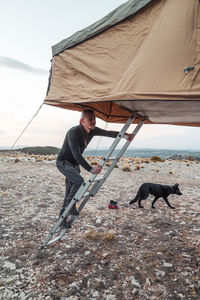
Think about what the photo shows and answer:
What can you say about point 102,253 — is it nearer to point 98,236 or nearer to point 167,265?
point 98,236

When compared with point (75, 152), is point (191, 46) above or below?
above

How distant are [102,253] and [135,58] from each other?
4.03 meters

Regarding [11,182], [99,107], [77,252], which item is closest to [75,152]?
[99,107]

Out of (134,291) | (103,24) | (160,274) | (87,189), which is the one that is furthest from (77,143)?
(160,274)

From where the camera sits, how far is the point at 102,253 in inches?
173

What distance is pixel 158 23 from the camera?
3.12 m

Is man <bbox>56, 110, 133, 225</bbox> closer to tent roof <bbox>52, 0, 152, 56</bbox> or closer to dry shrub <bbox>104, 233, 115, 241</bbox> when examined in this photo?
dry shrub <bbox>104, 233, 115, 241</bbox>

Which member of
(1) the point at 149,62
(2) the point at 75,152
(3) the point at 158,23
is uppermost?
(3) the point at 158,23

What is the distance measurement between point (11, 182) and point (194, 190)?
1012 cm

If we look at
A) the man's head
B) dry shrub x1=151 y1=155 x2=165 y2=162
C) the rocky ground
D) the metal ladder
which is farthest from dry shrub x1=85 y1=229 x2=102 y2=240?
dry shrub x1=151 y1=155 x2=165 y2=162

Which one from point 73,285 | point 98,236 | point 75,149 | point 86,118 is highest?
point 86,118

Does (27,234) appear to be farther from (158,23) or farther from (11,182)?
(11,182)

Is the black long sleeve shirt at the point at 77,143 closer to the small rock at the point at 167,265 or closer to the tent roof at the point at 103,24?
the tent roof at the point at 103,24

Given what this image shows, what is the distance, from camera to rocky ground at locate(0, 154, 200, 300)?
329 cm
